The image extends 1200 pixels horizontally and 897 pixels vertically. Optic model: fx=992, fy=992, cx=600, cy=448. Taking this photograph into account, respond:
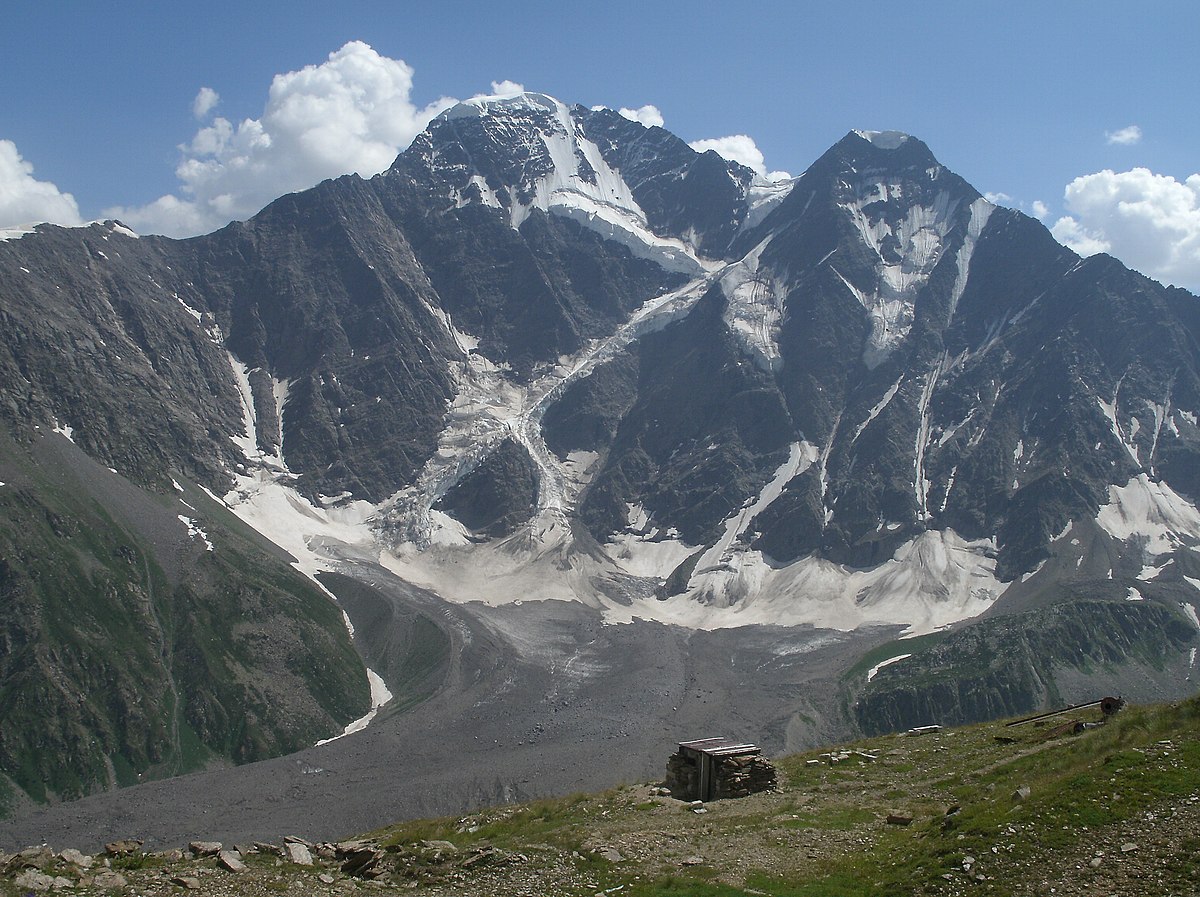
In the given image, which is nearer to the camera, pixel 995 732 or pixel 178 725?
pixel 995 732

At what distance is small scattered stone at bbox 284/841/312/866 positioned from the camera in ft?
112

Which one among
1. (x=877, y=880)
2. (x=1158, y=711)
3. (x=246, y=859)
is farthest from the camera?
(x=1158, y=711)

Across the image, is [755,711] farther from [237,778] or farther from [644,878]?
[644,878]

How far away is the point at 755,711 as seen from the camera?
191m

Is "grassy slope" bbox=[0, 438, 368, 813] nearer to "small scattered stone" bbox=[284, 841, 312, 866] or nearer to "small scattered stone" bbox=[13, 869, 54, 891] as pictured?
"small scattered stone" bbox=[284, 841, 312, 866]

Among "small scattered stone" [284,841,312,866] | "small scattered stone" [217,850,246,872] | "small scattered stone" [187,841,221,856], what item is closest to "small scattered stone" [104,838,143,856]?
"small scattered stone" [187,841,221,856]

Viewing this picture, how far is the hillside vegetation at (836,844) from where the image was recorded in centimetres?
2500

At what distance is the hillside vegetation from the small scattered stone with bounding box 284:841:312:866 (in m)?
0.09

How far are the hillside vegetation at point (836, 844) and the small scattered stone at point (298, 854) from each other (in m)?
0.09

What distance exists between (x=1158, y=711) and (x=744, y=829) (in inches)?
632

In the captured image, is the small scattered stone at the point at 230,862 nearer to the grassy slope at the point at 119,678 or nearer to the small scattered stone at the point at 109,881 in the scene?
the small scattered stone at the point at 109,881

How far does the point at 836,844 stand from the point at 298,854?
1856 centimetres

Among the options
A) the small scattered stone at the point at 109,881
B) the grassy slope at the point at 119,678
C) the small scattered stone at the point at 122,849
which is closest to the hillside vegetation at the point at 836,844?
the small scattered stone at the point at 109,881

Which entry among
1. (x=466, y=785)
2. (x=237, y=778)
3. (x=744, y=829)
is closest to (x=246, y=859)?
(x=744, y=829)
